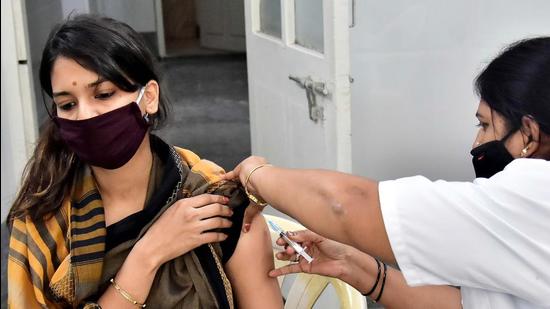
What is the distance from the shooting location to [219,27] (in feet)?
26.8

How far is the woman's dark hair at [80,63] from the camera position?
54.1 inches

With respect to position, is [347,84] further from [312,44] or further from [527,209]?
[527,209]

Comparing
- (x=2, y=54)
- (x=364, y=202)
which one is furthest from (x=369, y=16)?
(x=364, y=202)

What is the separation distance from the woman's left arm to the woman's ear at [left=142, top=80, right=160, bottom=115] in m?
0.33

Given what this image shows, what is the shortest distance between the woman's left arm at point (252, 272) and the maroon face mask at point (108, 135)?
0.31 metres

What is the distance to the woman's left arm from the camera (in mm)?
1446

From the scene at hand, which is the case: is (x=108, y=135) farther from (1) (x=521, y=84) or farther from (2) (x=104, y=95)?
(1) (x=521, y=84)

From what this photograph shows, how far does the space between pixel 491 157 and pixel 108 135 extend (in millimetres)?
761

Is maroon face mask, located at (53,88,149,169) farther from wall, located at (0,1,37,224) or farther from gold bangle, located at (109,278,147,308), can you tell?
wall, located at (0,1,37,224)

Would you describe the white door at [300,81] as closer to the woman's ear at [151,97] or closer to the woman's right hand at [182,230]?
the woman's ear at [151,97]

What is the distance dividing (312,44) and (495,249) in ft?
5.18

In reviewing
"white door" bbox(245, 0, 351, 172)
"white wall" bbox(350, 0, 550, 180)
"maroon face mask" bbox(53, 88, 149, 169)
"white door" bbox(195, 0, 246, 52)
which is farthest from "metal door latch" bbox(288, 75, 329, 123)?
"white door" bbox(195, 0, 246, 52)

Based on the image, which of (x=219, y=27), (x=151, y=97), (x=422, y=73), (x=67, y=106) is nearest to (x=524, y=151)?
(x=151, y=97)

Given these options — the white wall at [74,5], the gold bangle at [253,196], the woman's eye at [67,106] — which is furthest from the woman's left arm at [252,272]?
the white wall at [74,5]
